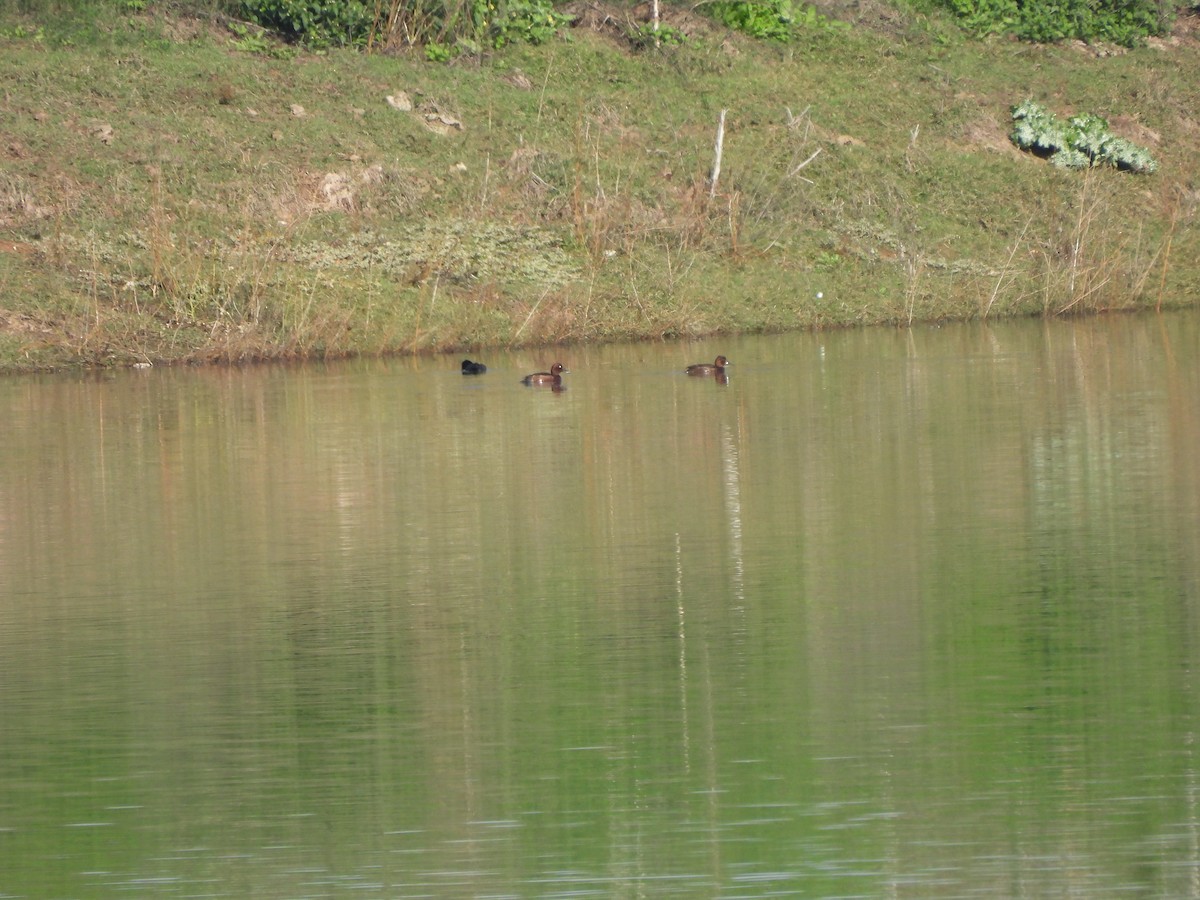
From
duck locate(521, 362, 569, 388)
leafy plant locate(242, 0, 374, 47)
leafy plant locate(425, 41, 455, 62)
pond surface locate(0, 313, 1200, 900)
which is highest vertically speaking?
leafy plant locate(242, 0, 374, 47)

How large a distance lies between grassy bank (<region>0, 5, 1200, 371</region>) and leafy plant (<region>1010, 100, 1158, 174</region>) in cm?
47

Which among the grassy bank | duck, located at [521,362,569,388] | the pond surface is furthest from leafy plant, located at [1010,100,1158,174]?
the pond surface

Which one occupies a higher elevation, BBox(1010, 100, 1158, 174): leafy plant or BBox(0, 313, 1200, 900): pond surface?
BBox(1010, 100, 1158, 174): leafy plant

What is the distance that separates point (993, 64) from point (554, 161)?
13.5 meters

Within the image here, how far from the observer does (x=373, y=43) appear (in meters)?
43.1

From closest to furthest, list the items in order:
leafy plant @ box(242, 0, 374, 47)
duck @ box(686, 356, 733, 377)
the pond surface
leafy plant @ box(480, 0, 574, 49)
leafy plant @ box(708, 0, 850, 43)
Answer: the pond surface < duck @ box(686, 356, 733, 377) < leafy plant @ box(242, 0, 374, 47) < leafy plant @ box(480, 0, 574, 49) < leafy plant @ box(708, 0, 850, 43)

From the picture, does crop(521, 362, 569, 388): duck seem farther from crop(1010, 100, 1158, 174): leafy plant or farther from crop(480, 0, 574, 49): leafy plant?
crop(1010, 100, 1158, 174): leafy plant

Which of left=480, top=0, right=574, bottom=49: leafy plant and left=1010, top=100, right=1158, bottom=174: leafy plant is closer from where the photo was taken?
left=1010, top=100, right=1158, bottom=174: leafy plant

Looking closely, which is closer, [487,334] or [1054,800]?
[1054,800]

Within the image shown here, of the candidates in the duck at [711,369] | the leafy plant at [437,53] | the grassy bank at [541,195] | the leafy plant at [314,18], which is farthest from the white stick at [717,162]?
the duck at [711,369]

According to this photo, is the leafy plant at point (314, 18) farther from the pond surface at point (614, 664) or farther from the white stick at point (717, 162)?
the pond surface at point (614, 664)

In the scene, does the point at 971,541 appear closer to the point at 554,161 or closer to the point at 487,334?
the point at 487,334

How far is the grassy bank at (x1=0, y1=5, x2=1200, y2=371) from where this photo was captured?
32312 millimetres

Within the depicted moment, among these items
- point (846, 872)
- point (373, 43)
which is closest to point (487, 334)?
point (373, 43)
